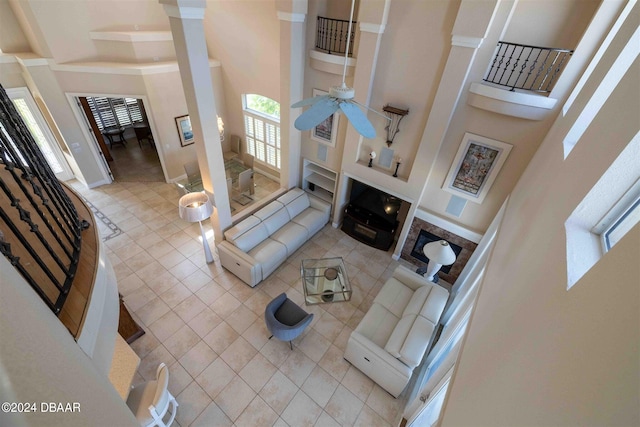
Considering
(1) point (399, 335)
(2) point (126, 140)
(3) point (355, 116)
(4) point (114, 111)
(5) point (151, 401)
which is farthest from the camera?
(2) point (126, 140)

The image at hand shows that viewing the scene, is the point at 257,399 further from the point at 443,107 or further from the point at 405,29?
the point at 405,29

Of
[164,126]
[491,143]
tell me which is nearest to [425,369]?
[491,143]

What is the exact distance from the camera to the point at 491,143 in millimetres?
4348

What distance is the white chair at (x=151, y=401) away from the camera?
2.96 meters

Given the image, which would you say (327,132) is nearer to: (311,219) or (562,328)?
(311,219)

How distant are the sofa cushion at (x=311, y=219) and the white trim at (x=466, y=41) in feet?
13.6

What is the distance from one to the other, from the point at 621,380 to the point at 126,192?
359 inches

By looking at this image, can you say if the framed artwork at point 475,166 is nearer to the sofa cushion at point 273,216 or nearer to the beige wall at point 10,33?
the sofa cushion at point 273,216

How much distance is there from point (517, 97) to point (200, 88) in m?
4.51

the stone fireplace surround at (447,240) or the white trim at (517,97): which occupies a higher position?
the white trim at (517,97)

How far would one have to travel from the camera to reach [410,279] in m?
5.05

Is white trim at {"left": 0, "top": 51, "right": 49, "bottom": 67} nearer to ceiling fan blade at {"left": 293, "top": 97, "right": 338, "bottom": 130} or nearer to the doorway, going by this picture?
the doorway

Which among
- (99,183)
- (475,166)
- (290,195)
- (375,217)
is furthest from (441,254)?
(99,183)

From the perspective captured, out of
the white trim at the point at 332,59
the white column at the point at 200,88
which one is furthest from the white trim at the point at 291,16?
the white column at the point at 200,88
